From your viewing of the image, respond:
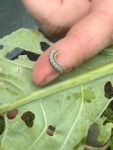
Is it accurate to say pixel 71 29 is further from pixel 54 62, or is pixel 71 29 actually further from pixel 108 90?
pixel 108 90

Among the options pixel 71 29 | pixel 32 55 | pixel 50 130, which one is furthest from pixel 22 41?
pixel 50 130

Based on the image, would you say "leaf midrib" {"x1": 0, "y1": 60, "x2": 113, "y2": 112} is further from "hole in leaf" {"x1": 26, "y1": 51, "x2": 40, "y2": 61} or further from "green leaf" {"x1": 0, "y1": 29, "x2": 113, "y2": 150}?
"hole in leaf" {"x1": 26, "y1": 51, "x2": 40, "y2": 61}

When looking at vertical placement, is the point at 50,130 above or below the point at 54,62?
below

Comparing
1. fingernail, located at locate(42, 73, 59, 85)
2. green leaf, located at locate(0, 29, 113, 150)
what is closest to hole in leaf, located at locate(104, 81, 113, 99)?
green leaf, located at locate(0, 29, 113, 150)

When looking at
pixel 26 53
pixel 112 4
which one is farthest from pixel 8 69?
pixel 112 4

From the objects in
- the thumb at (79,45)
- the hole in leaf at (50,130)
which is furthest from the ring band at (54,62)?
the hole in leaf at (50,130)

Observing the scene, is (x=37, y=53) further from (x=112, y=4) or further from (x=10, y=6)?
(x=10, y=6)

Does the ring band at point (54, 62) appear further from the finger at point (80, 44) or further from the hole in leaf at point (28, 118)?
the hole in leaf at point (28, 118)

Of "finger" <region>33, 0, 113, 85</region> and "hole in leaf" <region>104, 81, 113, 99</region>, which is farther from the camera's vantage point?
"hole in leaf" <region>104, 81, 113, 99</region>
